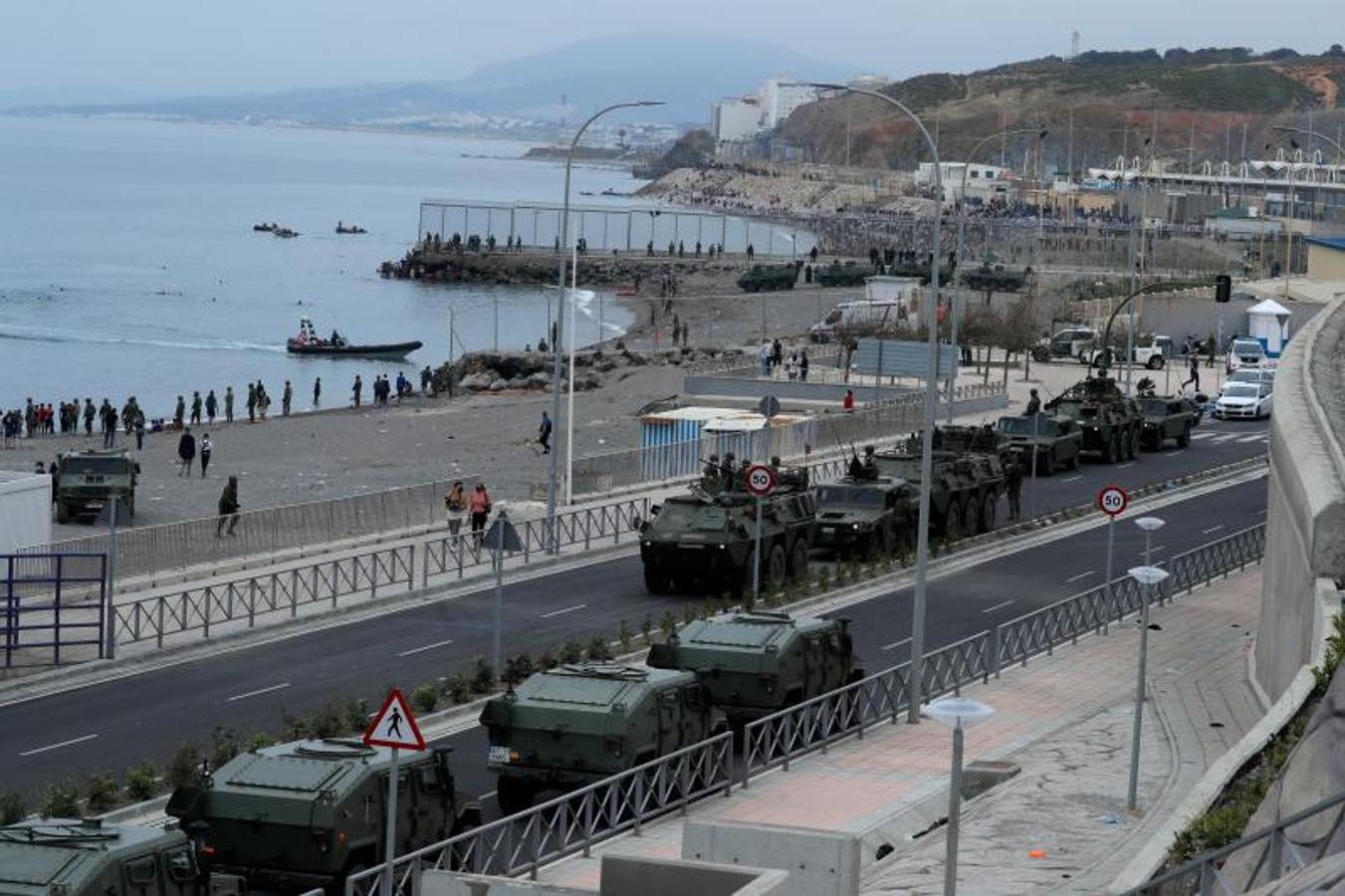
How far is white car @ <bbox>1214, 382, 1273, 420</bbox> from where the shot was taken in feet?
226

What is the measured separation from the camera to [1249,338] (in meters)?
83.6

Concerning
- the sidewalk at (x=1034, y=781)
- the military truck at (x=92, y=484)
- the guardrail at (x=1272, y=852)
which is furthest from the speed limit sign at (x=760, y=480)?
the guardrail at (x=1272, y=852)

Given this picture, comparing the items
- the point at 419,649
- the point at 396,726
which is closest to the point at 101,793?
the point at 396,726

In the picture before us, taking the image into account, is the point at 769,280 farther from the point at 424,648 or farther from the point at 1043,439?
the point at 424,648

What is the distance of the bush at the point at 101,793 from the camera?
23438 mm

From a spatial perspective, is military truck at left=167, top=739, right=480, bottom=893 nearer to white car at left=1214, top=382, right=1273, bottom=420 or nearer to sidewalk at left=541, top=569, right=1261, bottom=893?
sidewalk at left=541, top=569, right=1261, bottom=893

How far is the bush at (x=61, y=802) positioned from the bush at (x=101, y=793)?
0.14m

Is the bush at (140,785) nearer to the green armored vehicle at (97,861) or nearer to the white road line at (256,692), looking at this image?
the white road line at (256,692)

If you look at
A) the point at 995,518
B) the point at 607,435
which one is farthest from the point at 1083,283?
the point at 995,518

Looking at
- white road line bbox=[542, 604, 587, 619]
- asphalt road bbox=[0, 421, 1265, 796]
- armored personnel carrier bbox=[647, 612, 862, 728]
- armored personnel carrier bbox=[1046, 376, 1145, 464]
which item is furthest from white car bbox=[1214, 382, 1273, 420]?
armored personnel carrier bbox=[647, 612, 862, 728]

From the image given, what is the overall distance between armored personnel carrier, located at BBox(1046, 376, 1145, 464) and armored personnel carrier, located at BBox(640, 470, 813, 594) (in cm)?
1899

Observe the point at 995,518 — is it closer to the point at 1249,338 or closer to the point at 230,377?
the point at 1249,338

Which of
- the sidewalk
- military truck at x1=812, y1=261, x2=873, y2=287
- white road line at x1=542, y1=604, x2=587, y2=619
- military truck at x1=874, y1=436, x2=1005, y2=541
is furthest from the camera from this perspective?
military truck at x1=812, y1=261, x2=873, y2=287

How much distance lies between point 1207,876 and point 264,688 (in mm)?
19157
